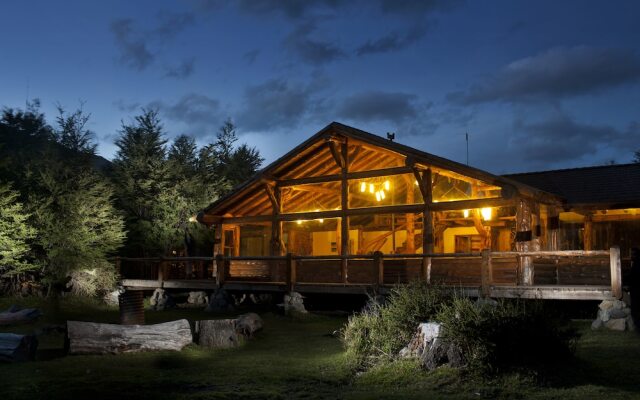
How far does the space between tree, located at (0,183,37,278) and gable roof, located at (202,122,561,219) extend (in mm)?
6411

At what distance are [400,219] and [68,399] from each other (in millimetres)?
17889

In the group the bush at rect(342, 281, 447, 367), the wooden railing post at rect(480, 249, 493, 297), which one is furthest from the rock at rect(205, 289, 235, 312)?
the bush at rect(342, 281, 447, 367)

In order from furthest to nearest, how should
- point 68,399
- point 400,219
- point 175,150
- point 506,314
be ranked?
point 175,150, point 400,219, point 506,314, point 68,399

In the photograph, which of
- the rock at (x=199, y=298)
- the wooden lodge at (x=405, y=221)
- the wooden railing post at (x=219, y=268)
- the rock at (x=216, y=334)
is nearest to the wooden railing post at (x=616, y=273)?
the wooden lodge at (x=405, y=221)

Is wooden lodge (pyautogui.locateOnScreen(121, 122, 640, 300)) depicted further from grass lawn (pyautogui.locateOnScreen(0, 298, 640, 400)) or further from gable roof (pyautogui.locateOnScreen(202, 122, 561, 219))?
grass lawn (pyautogui.locateOnScreen(0, 298, 640, 400))

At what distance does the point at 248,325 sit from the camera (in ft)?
44.6

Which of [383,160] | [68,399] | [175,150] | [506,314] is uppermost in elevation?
[175,150]

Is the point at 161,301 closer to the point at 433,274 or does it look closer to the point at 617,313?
the point at 433,274

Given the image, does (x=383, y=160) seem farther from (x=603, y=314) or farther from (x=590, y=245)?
(x=603, y=314)

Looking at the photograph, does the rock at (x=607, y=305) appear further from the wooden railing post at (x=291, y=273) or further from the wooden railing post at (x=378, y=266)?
the wooden railing post at (x=291, y=273)

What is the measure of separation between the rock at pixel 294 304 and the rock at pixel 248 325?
462 centimetres

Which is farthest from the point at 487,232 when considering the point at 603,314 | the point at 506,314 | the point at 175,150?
the point at 175,150

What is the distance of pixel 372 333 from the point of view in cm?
1026

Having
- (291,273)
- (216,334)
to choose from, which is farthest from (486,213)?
(216,334)
